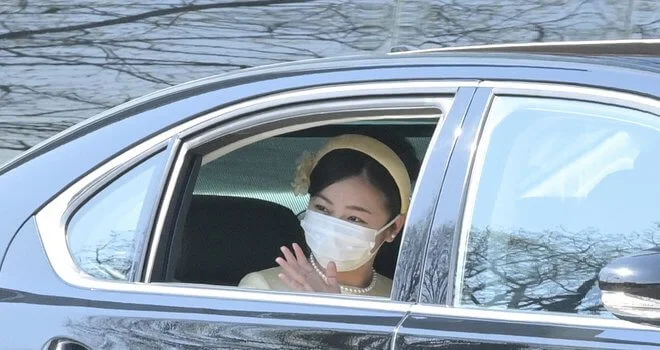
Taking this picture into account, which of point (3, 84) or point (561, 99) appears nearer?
point (561, 99)

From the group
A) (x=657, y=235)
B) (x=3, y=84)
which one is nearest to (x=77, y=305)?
(x=657, y=235)

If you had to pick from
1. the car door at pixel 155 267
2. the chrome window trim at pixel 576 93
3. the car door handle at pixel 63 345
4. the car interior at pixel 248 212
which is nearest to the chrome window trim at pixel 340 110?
the car door at pixel 155 267

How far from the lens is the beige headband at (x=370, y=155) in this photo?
3436mm

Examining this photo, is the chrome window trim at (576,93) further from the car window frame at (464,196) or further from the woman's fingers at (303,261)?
the woman's fingers at (303,261)

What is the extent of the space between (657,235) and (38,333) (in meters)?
1.16

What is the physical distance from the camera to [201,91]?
292 cm

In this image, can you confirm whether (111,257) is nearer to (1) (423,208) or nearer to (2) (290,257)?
(2) (290,257)

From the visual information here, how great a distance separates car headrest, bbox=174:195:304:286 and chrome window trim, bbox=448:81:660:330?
772 mm

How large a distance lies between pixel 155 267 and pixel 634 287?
3.32 feet

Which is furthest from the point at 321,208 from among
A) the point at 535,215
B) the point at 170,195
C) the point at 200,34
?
the point at 200,34

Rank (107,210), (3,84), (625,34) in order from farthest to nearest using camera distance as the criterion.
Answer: (3,84) → (625,34) → (107,210)

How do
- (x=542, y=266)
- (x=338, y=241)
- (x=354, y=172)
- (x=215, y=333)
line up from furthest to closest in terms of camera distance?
(x=354, y=172)
(x=338, y=241)
(x=215, y=333)
(x=542, y=266)

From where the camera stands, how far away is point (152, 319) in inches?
106

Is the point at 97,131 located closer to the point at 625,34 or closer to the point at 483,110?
the point at 483,110
